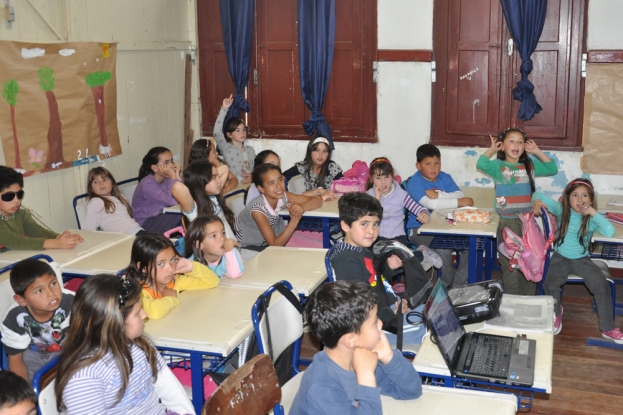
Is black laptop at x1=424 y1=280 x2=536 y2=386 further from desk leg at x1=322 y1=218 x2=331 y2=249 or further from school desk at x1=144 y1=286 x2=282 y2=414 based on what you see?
desk leg at x1=322 y1=218 x2=331 y2=249

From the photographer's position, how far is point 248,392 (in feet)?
7.03

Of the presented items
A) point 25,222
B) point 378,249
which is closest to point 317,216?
point 378,249

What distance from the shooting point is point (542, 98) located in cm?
606

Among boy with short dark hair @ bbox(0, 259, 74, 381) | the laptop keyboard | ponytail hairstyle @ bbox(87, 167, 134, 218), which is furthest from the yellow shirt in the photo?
ponytail hairstyle @ bbox(87, 167, 134, 218)

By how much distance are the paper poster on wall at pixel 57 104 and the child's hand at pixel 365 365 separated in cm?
345

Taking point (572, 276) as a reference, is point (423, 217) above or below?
above

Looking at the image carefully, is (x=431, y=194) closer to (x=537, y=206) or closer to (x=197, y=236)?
(x=537, y=206)

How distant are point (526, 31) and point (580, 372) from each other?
2.94 m

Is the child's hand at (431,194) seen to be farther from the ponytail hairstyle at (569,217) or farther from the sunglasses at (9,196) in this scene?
the sunglasses at (9,196)

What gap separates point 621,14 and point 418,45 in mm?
1646

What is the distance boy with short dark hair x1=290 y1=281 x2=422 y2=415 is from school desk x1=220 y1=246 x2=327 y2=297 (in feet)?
3.71

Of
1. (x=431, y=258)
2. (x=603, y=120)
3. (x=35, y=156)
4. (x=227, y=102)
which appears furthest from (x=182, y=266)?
(x=603, y=120)

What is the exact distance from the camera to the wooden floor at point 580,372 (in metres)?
3.78

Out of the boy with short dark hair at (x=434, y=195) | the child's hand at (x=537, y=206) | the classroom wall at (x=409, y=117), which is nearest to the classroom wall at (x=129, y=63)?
the classroom wall at (x=409, y=117)
